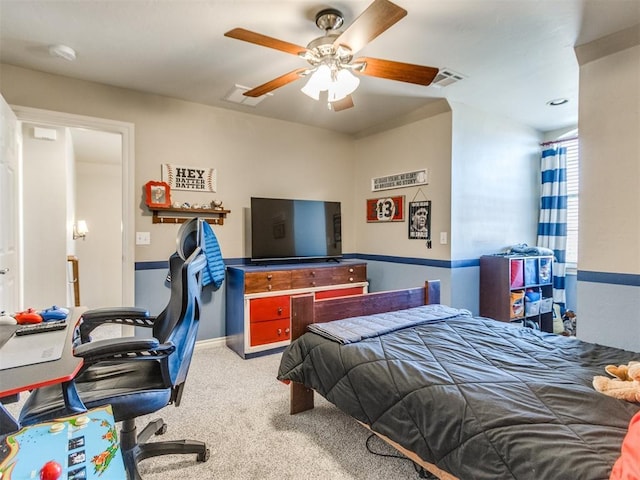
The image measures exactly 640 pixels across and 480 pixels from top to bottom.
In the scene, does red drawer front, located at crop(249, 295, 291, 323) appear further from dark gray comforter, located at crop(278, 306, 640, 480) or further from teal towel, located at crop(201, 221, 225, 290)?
dark gray comforter, located at crop(278, 306, 640, 480)

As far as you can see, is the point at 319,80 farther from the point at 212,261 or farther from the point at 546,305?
the point at 546,305

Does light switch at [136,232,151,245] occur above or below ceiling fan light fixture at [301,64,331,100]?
below

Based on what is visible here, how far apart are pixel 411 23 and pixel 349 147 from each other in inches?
94.0

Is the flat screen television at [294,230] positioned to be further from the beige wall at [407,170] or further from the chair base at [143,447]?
the chair base at [143,447]

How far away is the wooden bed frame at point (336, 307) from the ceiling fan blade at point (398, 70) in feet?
4.68

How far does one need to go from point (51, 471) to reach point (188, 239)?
3.54 feet

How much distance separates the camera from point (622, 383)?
1.29 meters

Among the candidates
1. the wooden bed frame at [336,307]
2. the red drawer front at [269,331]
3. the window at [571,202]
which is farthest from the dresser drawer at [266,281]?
the window at [571,202]

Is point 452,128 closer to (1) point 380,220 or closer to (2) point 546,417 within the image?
(1) point 380,220

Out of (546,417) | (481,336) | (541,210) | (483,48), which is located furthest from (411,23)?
(541,210)

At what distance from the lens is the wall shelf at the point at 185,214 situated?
322 cm

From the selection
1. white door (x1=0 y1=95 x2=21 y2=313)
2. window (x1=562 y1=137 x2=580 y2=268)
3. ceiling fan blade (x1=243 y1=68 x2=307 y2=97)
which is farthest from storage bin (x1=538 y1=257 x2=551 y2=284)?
white door (x1=0 y1=95 x2=21 y2=313)

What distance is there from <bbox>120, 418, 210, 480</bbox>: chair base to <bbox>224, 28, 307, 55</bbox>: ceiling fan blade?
6.27 ft

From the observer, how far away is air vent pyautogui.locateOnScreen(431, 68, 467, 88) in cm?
272
